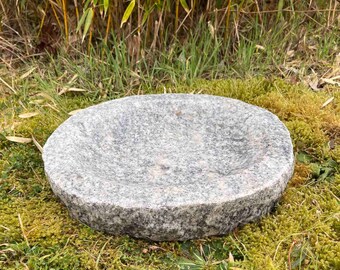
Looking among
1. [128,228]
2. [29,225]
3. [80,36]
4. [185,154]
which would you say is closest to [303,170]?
[185,154]

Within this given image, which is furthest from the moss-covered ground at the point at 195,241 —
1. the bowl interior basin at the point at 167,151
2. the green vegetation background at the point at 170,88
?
the bowl interior basin at the point at 167,151

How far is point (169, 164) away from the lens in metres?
1.94

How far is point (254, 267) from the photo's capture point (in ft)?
5.06

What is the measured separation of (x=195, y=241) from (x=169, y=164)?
1.30ft

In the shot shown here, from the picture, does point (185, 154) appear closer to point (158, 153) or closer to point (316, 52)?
point (158, 153)

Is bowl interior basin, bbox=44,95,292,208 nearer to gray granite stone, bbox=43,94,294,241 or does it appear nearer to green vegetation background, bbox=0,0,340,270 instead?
gray granite stone, bbox=43,94,294,241

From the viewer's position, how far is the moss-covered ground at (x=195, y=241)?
1.58m

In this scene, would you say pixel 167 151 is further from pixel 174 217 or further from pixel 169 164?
pixel 174 217

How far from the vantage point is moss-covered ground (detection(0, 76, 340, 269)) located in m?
1.58

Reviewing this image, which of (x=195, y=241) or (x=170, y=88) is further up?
(x=195, y=241)

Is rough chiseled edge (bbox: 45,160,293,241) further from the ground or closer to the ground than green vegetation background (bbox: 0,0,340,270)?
further from the ground

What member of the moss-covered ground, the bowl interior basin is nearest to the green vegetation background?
the moss-covered ground

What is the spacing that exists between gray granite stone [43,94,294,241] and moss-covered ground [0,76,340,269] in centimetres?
5

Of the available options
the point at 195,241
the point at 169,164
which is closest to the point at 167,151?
the point at 169,164
